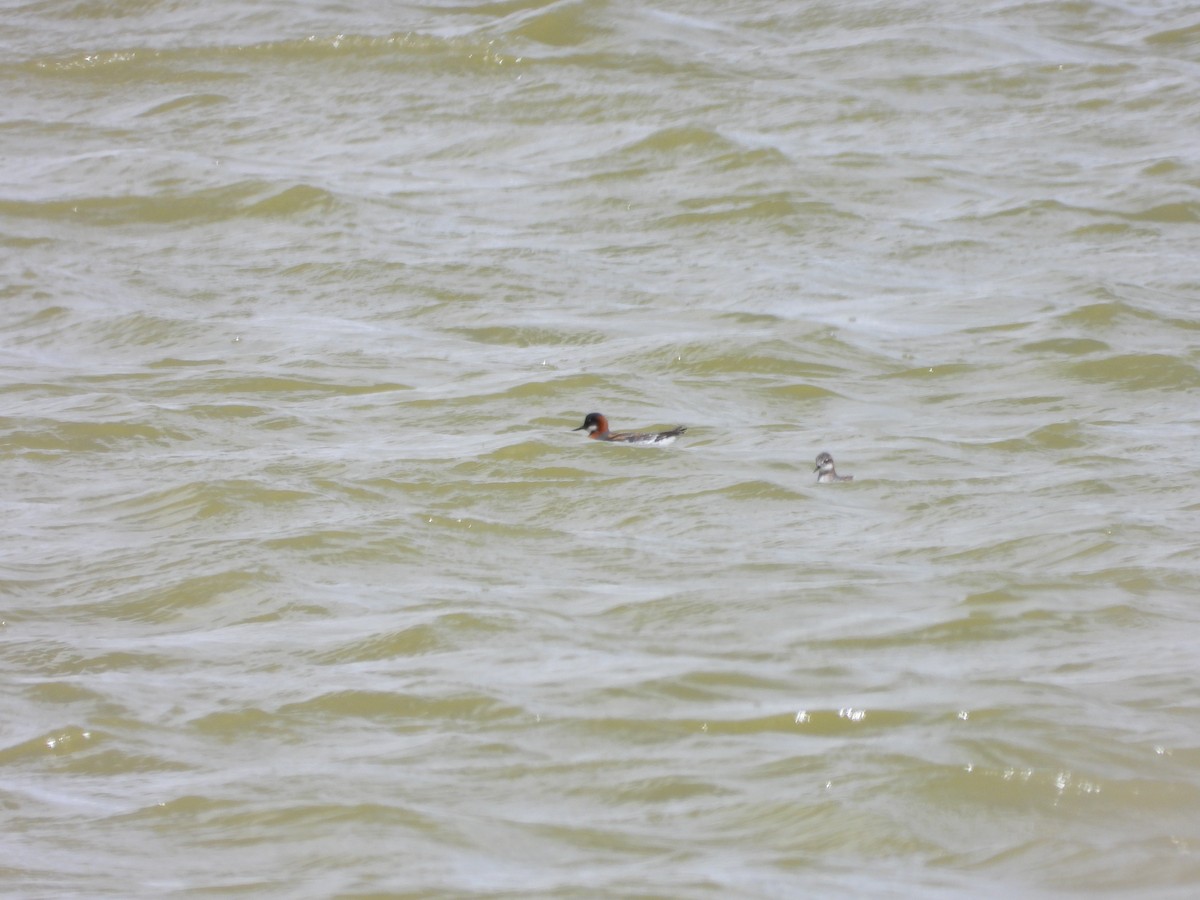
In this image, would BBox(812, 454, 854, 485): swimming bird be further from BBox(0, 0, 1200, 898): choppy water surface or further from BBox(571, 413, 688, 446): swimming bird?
BBox(571, 413, 688, 446): swimming bird

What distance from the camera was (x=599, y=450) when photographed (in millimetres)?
8211

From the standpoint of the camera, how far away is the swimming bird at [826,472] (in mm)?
7766

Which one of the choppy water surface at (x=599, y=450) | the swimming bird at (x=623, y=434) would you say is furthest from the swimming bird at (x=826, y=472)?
the swimming bird at (x=623, y=434)

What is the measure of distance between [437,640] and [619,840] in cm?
149

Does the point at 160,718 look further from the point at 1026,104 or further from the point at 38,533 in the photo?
the point at 1026,104

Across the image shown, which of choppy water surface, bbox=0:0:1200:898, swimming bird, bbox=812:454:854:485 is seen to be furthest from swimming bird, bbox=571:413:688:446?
swimming bird, bbox=812:454:854:485

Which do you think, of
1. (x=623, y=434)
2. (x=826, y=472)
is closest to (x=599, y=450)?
(x=623, y=434)

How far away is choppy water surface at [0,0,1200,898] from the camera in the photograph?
514cm

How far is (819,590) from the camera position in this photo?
6551mm

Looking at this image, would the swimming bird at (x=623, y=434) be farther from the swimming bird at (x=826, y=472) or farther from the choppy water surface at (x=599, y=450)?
the swimming bird at (x=826, y=472)

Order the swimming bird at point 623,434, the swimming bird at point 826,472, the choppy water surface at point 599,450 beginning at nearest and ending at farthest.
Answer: the choppy water surface at point 599,450 → the swimming bird at point 826,472 → the swimming bird at point 623,434

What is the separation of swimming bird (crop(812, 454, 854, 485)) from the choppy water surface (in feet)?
0.22

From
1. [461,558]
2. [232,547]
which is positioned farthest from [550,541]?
[232,547]

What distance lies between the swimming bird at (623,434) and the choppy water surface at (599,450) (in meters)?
0.16
